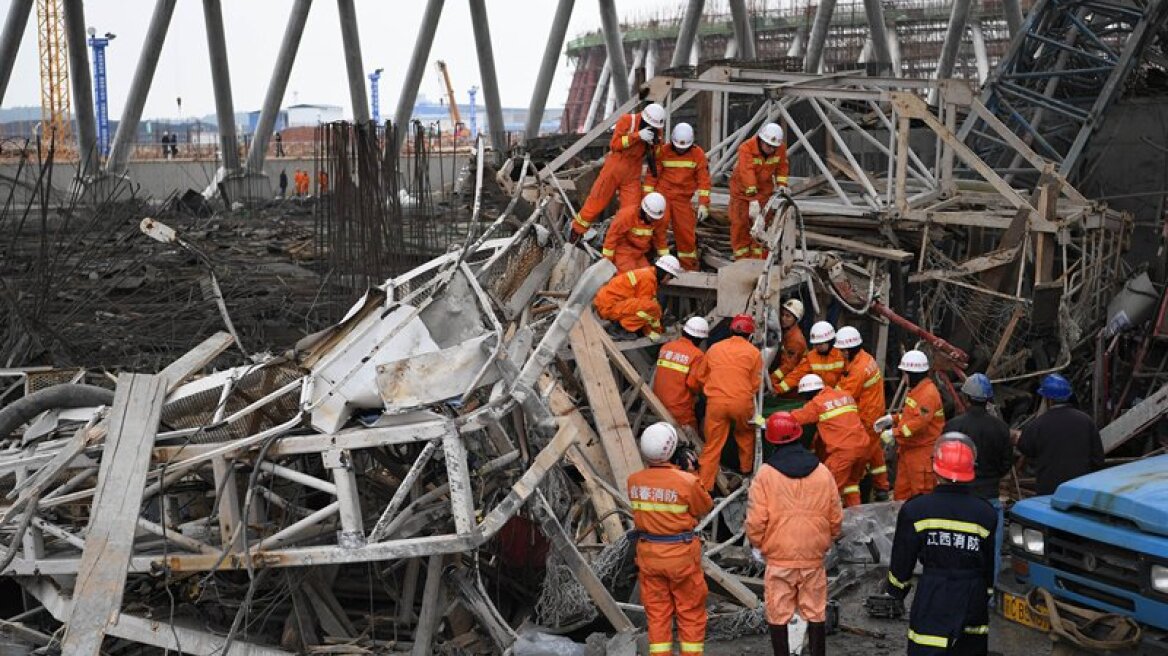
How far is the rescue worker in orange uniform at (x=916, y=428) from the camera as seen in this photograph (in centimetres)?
1029

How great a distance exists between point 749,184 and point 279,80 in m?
18.0

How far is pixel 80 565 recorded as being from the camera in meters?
7.78

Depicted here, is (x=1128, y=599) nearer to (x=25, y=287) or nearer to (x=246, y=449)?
(x=246, y=449)

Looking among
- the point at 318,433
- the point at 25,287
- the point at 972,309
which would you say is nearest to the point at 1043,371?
the point at 972,309

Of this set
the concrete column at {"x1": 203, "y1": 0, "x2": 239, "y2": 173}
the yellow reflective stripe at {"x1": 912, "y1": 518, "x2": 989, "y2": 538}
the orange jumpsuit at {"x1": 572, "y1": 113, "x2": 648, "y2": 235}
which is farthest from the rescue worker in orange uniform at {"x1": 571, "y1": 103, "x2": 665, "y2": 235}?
the concrete column at {"x1": 203, "y1": 0, "x2": 239, "y2": 173}

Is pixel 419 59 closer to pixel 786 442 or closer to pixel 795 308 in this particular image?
pixel 795 308

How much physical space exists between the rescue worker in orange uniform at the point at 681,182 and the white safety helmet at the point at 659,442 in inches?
215

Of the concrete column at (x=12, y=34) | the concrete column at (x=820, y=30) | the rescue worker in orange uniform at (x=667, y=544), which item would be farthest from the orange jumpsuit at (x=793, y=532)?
the concrete column at (x=820, y=30)

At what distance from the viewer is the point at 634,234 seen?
12617mm

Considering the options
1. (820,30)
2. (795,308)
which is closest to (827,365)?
(795,308)

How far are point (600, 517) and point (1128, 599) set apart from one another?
362 cm

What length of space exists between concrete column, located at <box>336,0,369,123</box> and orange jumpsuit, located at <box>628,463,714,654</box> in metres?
22.3

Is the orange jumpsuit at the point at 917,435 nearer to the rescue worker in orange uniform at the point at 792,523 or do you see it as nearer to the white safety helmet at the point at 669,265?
the white safety helmet at the point at 669,265

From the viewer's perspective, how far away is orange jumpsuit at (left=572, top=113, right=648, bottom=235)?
13047 mm
